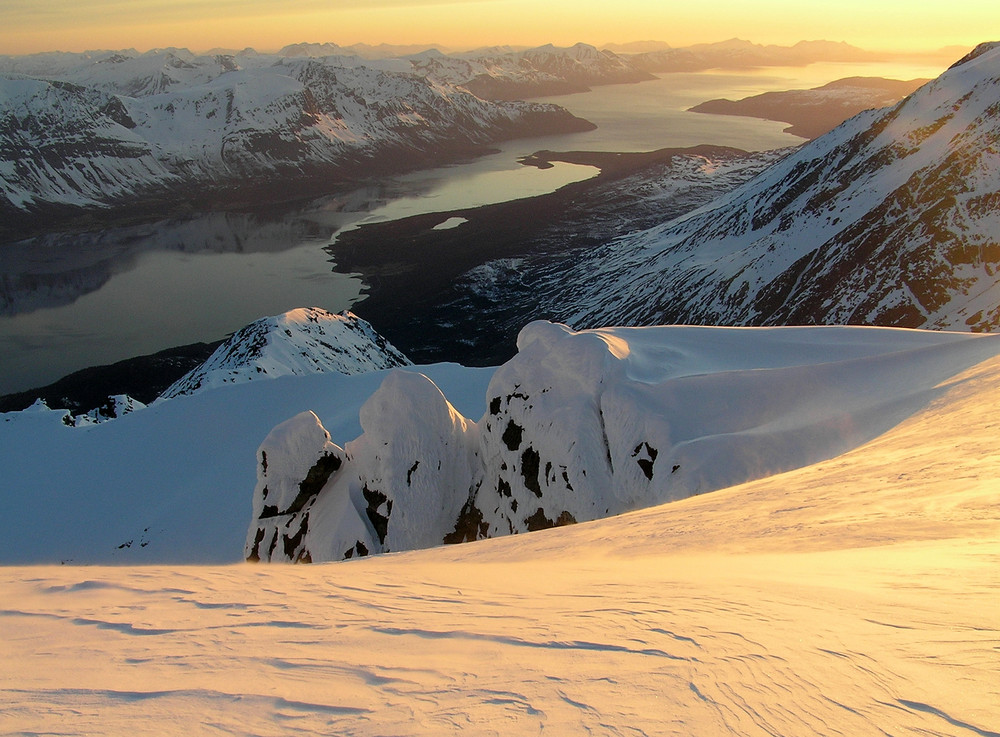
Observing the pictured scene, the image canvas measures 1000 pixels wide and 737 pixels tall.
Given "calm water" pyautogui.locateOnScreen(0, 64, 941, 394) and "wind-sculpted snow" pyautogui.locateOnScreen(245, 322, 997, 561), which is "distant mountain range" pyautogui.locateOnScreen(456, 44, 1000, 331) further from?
"calm water" pyautogui.locateOnScreen(0, 64, 941, 394)

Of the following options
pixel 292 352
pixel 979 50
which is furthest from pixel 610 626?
pixel 979 50

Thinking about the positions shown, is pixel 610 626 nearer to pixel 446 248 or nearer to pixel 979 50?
pixel 979 50

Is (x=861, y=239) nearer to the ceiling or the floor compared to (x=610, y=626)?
nearer to the ceiling

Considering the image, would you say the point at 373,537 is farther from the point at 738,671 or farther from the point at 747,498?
the point at 738,671

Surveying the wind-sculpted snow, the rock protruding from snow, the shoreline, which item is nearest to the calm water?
the shoreline

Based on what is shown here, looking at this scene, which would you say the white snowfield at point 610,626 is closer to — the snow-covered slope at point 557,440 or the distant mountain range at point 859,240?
the snow-covered slope at point 557,440

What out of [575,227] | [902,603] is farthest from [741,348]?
[575,227]

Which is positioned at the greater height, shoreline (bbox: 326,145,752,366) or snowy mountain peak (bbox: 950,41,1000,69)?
snowy mountain peak (bbox: 950,41,1000,69)
